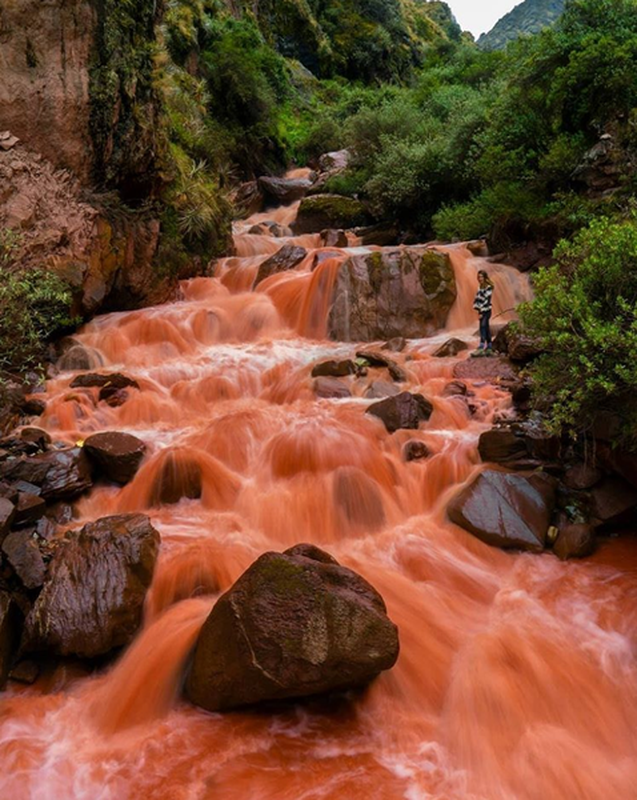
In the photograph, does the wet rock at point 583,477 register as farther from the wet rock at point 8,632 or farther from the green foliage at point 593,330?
the wet rock at point 8,632

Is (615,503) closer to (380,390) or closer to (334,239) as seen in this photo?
(380,390)

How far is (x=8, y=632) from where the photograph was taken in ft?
13.3

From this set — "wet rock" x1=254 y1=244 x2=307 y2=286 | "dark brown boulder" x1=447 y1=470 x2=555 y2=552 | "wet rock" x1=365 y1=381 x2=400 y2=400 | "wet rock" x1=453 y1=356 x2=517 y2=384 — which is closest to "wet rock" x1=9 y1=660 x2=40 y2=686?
"dark brown boulder" x1=447 y1=470 x2=555 y2=552

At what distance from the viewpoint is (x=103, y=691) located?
3.95 meters

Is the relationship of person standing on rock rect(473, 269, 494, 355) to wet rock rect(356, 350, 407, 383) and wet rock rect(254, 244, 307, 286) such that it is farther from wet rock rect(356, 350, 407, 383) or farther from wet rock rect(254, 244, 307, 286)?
wet rock rect(254, 244, 307, 286)

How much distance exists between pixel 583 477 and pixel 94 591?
4995mm

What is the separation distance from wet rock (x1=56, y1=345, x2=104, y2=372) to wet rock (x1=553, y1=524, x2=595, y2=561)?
8.29 meters

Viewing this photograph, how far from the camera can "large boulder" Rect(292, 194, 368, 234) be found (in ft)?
64.5

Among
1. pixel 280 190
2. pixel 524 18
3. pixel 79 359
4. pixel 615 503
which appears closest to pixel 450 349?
pixel 615 503

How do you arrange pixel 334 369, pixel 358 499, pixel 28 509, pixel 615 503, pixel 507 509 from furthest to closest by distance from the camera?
1. pixel 334 369
2. pixel 358 499
3. pixel 507 509
4. pixel 615 503
5. pixel 28 509

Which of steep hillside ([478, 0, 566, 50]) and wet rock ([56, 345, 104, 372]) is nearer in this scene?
wet rock ([56, 345, 104, 372])

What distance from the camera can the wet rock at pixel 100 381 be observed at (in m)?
8.68

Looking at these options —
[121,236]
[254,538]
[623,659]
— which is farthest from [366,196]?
[623,659]

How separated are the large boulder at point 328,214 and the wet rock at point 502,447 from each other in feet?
48.6
